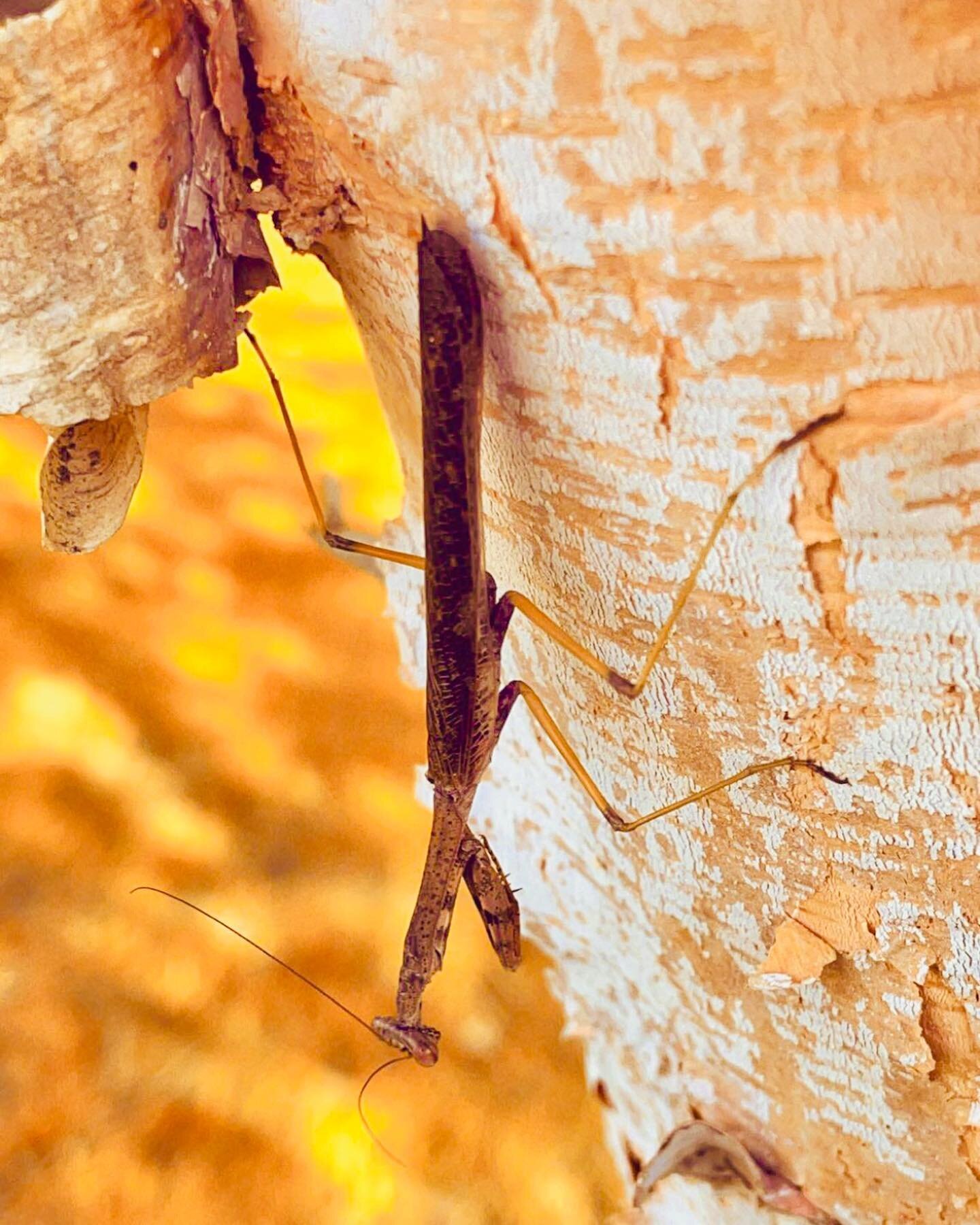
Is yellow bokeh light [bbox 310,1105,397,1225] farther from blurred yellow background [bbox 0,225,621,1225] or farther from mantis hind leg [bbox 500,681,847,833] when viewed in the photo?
mantis hind leg [bbox 500,681,847,833]

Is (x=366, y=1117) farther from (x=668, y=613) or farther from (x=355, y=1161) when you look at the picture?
(x=668, y=613)

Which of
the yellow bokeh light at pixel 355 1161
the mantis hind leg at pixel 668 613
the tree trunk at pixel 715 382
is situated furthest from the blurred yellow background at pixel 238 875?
the mantis hind leg at pixel 668 613

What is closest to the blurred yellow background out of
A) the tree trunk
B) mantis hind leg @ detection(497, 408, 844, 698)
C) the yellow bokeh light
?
the yellow bokeh light

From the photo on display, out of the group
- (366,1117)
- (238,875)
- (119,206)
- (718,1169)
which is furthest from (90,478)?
(718,1169)

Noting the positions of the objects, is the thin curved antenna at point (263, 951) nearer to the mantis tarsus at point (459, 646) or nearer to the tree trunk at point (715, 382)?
the mantis tarsus at point (459, 646)

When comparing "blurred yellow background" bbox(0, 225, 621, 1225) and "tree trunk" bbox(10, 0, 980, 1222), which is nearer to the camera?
"tree trunk" bbox(10, 0, 980, 1222)

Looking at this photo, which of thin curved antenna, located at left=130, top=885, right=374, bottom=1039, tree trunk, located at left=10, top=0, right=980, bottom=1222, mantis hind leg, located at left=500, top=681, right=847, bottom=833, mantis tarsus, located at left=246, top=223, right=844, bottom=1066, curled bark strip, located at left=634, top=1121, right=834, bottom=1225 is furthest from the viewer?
thin curved antenna, located at left=130, top=885, right=374, bottom=1039

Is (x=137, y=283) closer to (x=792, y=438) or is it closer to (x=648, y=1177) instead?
(x=792, y=438)
